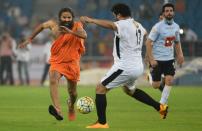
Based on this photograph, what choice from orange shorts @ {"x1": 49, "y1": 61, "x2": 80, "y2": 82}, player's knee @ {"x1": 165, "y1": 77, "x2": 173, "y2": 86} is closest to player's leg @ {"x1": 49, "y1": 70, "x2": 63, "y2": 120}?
orange shorts @ {"x1": 49, "y1": 61, "x2": 80, "y2": 82}

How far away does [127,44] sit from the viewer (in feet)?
46.6

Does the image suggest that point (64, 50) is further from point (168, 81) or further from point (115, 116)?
point (168, 81)

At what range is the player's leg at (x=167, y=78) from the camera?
18.0 m

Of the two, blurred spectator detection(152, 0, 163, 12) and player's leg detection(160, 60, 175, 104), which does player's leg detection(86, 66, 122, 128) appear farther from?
blurred spectator detection(152, 0, 163, 12)

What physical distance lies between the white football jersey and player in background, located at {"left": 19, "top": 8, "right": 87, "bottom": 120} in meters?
1.19

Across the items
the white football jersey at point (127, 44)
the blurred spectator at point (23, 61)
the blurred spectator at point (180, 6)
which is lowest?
the blurred spectator at point (23, 61)

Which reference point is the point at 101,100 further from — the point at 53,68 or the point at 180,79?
the point at 180,79

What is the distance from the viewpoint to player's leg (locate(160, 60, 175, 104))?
1799cm

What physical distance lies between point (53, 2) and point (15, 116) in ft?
64.0

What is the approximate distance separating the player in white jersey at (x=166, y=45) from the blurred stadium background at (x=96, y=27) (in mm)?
13902

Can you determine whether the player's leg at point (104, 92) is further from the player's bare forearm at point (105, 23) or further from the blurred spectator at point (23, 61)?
the blurred spectator at point (23, 61)

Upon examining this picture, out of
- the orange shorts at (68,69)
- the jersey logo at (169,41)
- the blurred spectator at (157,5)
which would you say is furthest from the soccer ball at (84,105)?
the blurred spectator at (157,5)

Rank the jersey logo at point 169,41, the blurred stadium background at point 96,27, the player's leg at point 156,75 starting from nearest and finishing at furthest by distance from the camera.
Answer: the jersey logo at point 169,41 < the player's leg at point 156,75 < the blurred stadium background at point 96,27

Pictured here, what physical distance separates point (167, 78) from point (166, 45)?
917 mm
